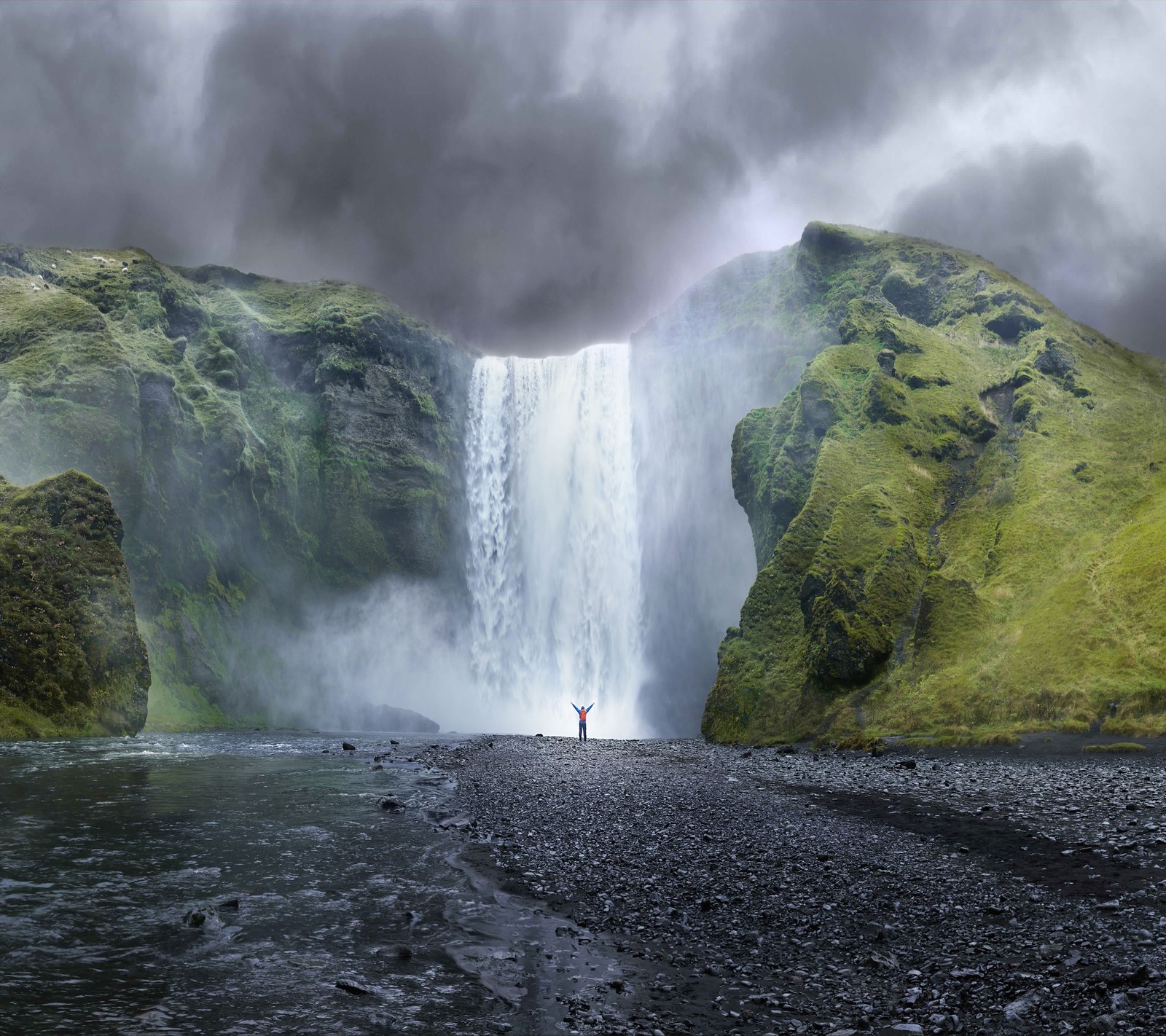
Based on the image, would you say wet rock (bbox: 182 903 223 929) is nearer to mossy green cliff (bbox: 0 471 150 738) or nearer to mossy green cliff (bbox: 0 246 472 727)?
mossy green cliff (bbox: 0 471 150 738)

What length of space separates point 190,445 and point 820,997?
301 ft

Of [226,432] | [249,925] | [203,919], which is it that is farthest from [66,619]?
[249,925]

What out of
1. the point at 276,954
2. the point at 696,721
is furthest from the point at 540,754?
the point at 696,721

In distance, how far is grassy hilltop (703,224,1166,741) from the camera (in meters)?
40.0

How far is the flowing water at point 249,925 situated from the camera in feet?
25.4

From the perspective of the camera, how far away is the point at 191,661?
256ft

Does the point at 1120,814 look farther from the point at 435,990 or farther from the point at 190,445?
the point at 190,445

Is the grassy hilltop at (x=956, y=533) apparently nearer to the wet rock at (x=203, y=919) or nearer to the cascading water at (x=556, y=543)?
the cascading water at (x=556, y=543)

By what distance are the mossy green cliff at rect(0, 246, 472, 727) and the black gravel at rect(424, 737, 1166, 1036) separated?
205ft

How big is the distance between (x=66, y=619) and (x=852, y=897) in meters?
55.0

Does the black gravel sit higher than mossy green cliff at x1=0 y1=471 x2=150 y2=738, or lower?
Answer: lower

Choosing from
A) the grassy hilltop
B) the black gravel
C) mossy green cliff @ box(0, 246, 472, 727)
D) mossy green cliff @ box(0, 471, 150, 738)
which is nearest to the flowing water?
the black gravel

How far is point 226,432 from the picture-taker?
8919cm

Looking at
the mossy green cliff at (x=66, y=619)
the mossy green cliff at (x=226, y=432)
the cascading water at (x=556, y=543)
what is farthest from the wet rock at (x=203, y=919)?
the cascading water at (x=556, y=543)
